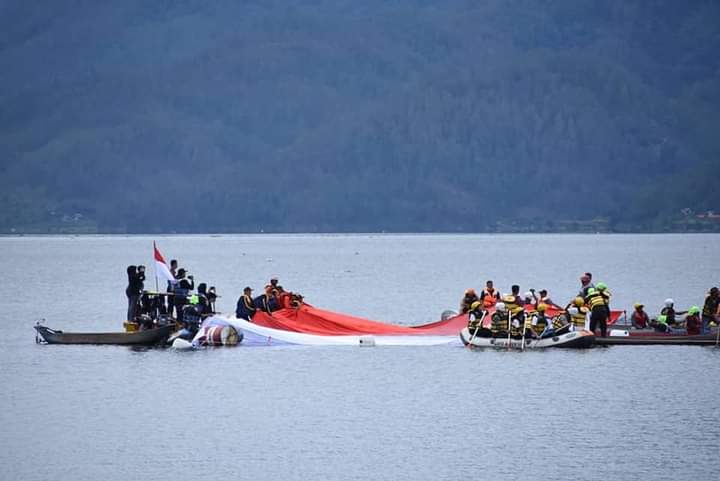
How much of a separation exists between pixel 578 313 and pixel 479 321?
339cm

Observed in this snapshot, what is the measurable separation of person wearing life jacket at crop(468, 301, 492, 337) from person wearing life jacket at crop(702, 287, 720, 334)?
23.2 ft

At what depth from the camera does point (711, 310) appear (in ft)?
148

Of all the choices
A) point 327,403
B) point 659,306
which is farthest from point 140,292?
point 659,306

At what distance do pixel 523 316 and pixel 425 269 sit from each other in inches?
3462

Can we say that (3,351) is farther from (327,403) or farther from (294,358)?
(327,403)

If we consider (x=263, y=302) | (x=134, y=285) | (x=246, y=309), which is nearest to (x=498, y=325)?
(x=263, y=302)

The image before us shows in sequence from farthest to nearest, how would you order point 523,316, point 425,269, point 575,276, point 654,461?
point 425,269 < point 575,276 < point 523,316 < point 654,461

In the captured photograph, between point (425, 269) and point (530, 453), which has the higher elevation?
point (425, 269)

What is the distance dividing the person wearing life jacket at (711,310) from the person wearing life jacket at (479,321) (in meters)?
7.08

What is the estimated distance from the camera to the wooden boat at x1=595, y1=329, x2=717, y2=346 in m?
44.8

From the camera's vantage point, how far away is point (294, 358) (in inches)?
1783

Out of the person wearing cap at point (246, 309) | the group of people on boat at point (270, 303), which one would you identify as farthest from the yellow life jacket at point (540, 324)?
the person wearing cap at point (246, 309)

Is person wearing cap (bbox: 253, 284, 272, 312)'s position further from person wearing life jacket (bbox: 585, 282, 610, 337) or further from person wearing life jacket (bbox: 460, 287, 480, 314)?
person wearing life jacket (bbox: 585, 282, 610, 337)

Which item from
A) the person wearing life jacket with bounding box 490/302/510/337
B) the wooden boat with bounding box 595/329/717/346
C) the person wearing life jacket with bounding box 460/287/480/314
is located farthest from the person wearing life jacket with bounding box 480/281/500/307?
the wooden boat with bounding box 595/329/717/346
